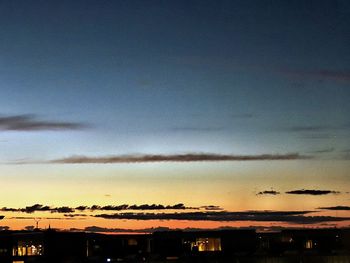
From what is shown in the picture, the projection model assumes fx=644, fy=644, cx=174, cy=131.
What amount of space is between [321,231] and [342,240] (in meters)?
3.34

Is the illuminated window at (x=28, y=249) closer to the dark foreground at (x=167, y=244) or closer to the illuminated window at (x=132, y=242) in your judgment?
the dark foreground at (x=167, y=244)

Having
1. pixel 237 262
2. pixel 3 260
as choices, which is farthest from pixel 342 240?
pixel 3 260

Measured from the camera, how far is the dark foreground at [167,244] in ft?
251

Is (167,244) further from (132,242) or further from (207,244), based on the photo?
(132,242)

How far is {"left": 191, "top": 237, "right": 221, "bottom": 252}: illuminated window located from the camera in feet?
271

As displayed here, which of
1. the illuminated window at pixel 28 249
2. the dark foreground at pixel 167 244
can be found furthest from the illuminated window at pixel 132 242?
the illuminated window at pixel 28 249

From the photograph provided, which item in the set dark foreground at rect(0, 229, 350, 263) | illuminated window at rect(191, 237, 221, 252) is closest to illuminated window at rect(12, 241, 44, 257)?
dark foreground at rect(0, 229, 350, 263)

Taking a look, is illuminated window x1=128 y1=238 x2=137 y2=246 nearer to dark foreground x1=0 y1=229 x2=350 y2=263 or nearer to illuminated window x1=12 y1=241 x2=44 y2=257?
dark foreground x1=0 y1=229 x2=350 y2=263

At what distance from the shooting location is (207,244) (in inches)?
3292

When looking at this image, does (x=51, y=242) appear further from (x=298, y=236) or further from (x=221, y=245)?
(x=298, y=236)

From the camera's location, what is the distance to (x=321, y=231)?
295ft

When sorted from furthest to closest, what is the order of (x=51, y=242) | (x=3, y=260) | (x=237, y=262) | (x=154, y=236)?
(x=154, y=236), (x=51, y=242), (x=3, y=260), (x=237, y=262)

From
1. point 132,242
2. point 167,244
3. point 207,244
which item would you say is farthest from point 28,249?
point 207,244

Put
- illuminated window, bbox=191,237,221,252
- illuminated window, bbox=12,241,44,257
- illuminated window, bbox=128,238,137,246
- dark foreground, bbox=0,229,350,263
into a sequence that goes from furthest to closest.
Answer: illuminated window, bbox=128,238,137,246, illuminated window, bbox=191,237,221,252, illuminated window, bbox=12,241,44,257, dark foreground, bbox=0,229,350,263
